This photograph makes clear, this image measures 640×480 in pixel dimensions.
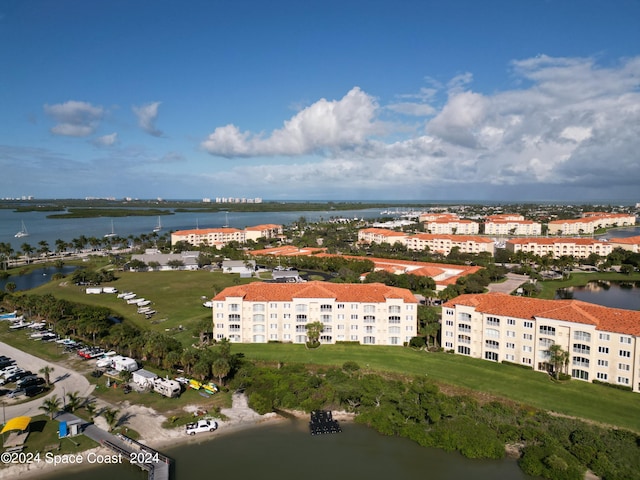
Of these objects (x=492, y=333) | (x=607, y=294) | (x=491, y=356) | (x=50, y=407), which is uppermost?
(x=492, y=333)

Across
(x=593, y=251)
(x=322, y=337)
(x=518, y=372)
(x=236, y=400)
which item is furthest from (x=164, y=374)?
(x=593, y=251)

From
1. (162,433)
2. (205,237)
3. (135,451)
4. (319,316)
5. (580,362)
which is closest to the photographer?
(135,451)

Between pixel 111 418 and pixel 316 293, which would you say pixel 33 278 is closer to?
pixel 316 293

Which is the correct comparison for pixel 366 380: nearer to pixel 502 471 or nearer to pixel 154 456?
pixel 502 471

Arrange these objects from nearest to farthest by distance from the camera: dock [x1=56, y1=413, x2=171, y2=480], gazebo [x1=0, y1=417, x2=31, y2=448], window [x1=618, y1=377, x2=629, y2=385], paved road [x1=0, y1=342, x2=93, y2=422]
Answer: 1. dock [x1=56, y1=413, x2=171, y2=480]
2. gazebo [x1=0, y1=417, x2=31, y2=448]
3. paved road [x1=0, y1=342, x2=93, y2=422]
4. window [x1=618, y1=377, x2=629, y2=385]

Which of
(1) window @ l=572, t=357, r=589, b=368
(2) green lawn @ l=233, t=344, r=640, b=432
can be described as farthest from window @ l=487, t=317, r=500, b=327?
(1) window @ l=572, t=357, r=589, b=368

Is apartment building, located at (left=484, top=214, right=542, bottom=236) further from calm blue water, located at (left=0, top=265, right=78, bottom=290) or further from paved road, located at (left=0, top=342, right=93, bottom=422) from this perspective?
paved road, located at (left=0, top=342, right=93, bottom=422)

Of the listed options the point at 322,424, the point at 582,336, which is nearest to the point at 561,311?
the point at 582,336
